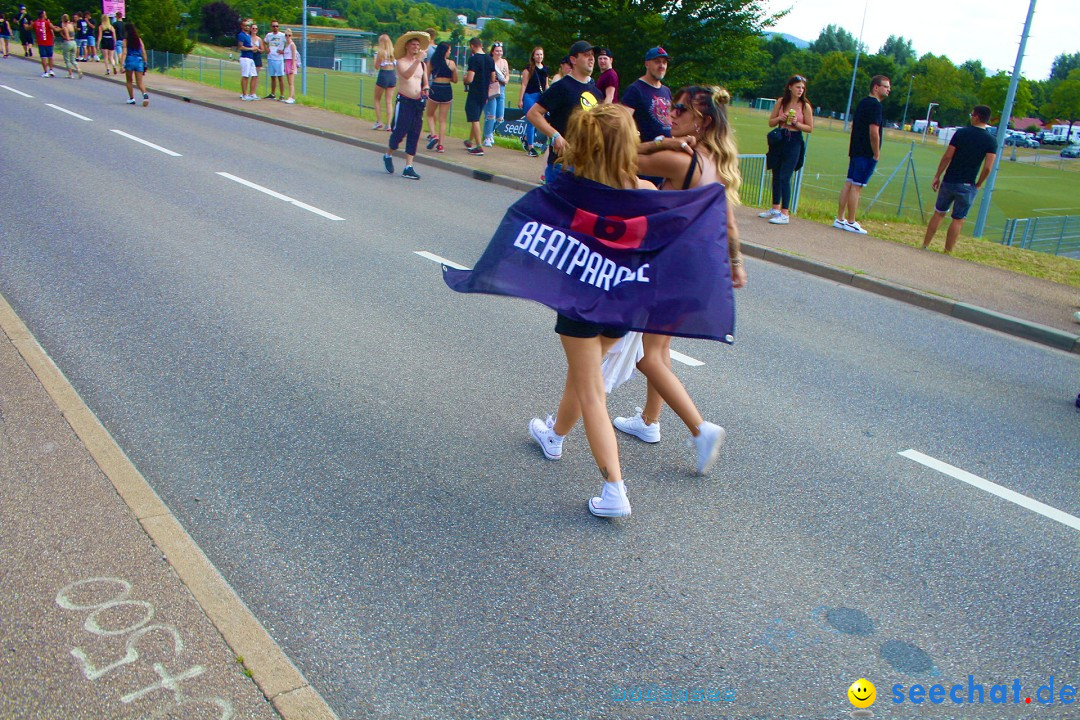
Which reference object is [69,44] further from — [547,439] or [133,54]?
[547,439]

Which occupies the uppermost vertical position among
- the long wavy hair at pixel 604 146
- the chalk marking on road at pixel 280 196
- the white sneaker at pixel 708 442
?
the long wavy hair at pixel 604 146

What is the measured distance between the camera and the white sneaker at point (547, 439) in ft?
14.7

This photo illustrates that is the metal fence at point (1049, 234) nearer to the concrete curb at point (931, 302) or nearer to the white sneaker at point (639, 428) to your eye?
the concrete curb at point (931, 302)

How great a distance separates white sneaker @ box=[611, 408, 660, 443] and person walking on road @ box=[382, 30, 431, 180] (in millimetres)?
9383

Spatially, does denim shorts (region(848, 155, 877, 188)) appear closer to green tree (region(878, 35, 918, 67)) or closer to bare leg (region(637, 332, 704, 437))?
bare leg (region(637, 332, 704, 437))

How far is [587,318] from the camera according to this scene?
12.0ft

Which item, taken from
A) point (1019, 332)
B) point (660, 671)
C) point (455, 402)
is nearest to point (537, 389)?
→ point (455, 402)

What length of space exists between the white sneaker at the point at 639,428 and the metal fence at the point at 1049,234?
60.4 ft

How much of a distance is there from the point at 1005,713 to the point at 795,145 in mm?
9564

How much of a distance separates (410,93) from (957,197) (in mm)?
7766

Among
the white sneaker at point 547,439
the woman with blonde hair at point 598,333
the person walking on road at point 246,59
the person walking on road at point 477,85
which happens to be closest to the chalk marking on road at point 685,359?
the white sneaker at point 547,439

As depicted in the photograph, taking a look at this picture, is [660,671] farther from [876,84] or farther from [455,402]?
[876,84]

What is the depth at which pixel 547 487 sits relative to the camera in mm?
4211

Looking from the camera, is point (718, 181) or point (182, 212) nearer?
point (718, 181)
